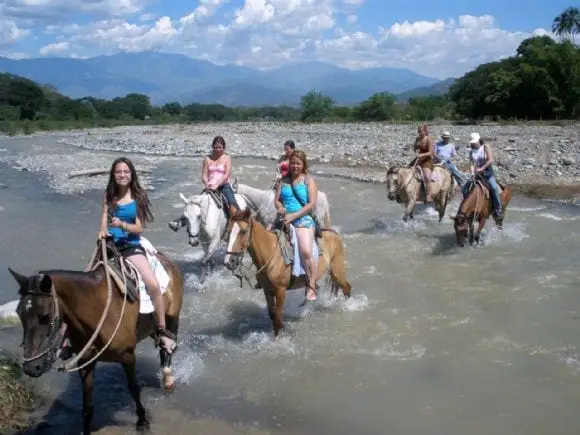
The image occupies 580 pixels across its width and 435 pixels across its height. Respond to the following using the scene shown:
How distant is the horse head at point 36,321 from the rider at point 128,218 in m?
1.33

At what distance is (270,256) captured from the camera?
24.7 feet

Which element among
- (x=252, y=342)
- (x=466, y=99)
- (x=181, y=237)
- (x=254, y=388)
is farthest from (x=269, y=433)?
(x=466, y=99)

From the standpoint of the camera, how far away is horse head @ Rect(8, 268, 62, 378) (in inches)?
176

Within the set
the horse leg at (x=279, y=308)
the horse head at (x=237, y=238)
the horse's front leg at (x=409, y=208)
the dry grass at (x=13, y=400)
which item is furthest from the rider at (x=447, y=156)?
the dry grass at (x=13, y=400)

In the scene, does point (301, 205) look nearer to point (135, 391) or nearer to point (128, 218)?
point (128, 218)

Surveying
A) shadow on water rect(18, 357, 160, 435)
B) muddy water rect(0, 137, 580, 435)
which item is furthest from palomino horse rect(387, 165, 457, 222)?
shadow on water rect(18, 357, 160, 435)

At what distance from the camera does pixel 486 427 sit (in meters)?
6.05

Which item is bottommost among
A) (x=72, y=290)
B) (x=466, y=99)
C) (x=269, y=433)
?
(x=269, y=433)

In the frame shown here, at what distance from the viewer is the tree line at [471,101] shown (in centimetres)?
4747

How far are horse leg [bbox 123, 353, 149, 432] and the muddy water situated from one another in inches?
6.0

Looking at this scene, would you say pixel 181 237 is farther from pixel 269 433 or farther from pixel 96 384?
pixel 269 433

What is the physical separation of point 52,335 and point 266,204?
7.52 meters

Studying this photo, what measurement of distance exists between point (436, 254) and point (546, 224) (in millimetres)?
3960

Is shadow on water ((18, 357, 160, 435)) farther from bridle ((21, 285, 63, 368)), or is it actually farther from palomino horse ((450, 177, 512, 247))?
palomino horse ((450, 177, 512, 247))
